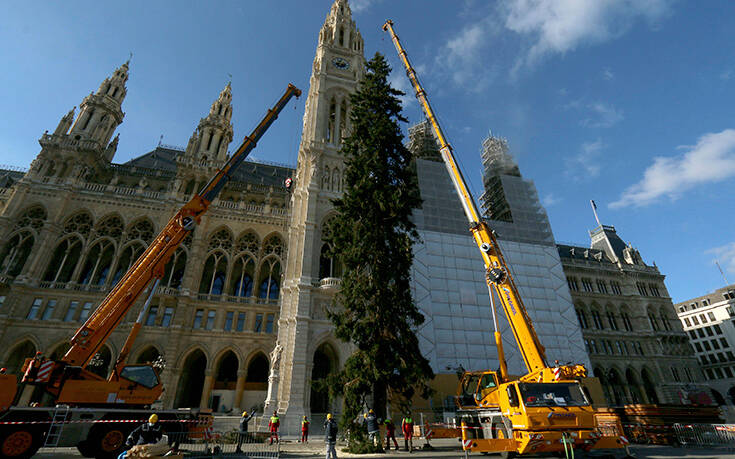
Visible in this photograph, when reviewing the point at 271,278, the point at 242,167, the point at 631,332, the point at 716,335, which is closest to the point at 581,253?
the point at 631,332

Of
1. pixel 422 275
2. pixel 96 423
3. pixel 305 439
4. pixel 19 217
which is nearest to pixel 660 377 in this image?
pixel 422 275

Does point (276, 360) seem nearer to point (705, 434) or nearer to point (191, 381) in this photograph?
point (191, 381)

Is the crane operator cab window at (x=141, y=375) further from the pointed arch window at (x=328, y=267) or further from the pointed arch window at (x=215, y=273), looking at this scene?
the pointed arch window at (x=215, y=273)

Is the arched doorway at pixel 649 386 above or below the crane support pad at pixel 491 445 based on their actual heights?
above

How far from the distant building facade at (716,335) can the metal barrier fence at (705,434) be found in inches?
1795

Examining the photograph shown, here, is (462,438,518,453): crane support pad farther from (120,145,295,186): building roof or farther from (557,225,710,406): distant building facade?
(557,225,710,406): distant building facade

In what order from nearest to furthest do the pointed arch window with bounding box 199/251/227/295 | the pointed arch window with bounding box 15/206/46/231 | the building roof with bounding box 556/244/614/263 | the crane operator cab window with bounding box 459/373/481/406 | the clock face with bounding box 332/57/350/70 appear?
the crane operator cab window with bounding box 459/373/481/406
the pointed arch window with bounding box 15/206/46/231
the pointed arch window with bounding box 199/251/227/295
the clock face with bounding box 332/57/350/70
the building roof with bounding box 556/244/614/263

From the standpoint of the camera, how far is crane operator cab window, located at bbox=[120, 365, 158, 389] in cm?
1190

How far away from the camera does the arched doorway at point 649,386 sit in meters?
37.1

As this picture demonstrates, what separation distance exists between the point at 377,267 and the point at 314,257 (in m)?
11.4

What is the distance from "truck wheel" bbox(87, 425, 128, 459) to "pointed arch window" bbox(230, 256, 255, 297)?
60.5ft

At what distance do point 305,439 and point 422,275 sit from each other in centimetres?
1599

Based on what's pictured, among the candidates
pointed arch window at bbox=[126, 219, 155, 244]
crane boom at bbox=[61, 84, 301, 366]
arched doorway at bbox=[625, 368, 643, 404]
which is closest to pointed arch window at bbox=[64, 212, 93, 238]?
pointed arch window at bbox=[126, 219, 155, 244]


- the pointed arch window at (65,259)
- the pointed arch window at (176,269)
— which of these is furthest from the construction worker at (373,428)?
the pointed arch window at (65,259)
